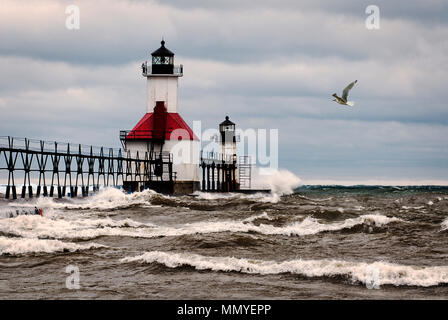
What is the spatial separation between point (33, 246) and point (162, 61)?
38.0m

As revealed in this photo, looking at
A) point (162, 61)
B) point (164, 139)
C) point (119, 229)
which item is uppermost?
point (162, 61)

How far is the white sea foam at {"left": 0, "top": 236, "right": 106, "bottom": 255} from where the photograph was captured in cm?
1343

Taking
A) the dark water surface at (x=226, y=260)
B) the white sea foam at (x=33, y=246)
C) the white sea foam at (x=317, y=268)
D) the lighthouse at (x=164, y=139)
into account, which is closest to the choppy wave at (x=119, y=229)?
the dark water surface at (x=226, y=260)

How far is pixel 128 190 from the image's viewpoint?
155 feet

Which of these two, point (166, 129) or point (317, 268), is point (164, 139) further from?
point (317, 268)

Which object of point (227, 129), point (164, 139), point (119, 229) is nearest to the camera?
point (119, 229)

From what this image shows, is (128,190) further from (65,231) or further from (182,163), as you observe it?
(65,231)

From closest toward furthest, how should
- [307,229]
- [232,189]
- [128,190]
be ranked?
[307,229], [128,190], [232,189]

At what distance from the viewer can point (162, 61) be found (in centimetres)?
5041

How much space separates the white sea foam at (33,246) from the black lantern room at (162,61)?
36855 millimetres

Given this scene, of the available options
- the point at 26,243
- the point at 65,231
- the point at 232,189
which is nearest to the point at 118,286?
the point at 26,243

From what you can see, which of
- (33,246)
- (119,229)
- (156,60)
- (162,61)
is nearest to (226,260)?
(33,246)

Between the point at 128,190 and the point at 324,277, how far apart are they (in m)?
37.6

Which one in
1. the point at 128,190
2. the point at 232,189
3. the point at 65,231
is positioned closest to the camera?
the point at 65,231
